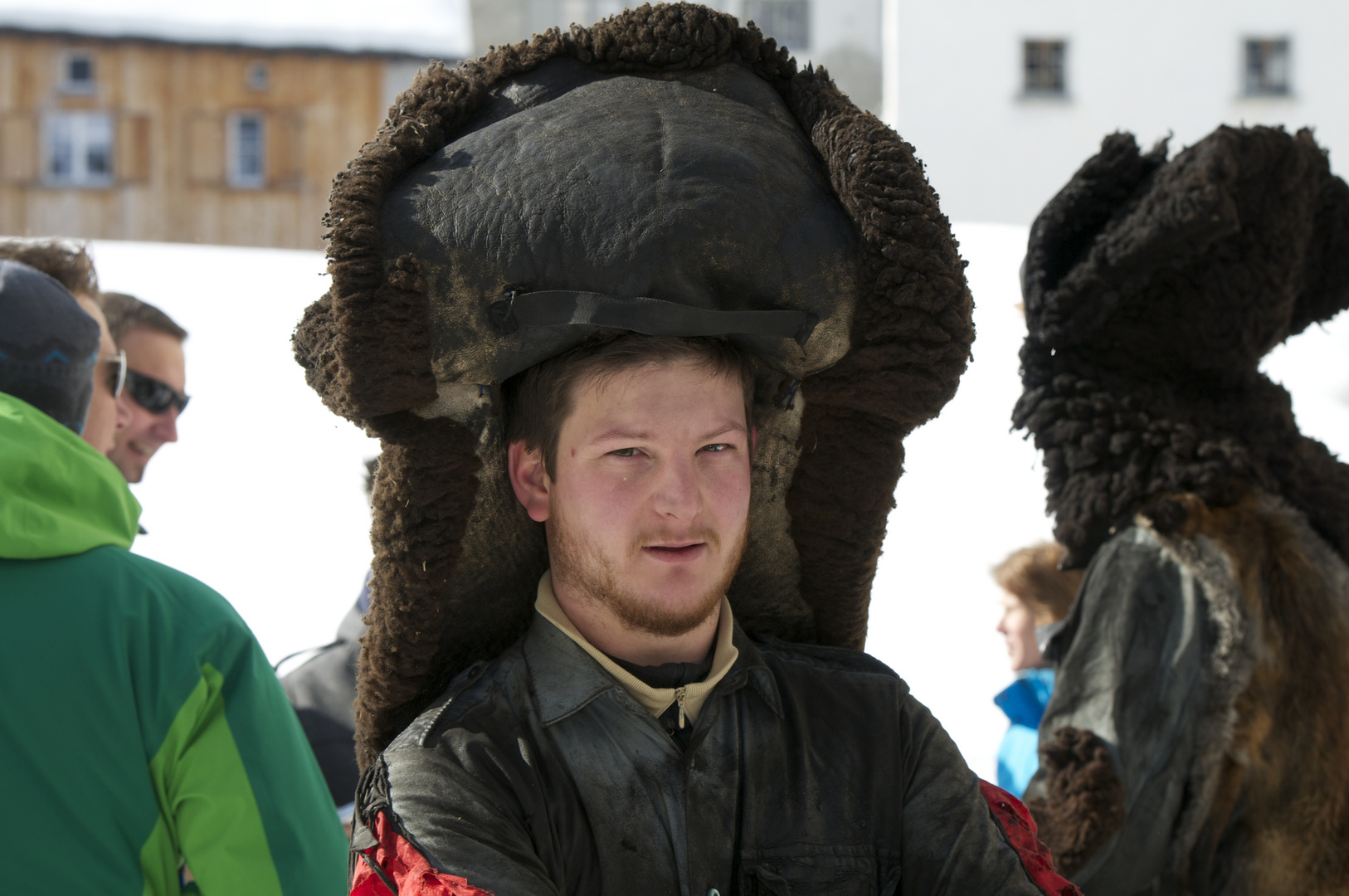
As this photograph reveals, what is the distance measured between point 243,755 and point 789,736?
2.31 ft

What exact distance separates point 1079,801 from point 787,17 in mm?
17109

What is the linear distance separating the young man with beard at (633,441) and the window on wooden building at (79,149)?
58.7 feet

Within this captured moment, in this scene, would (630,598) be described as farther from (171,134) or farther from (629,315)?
(171,134)

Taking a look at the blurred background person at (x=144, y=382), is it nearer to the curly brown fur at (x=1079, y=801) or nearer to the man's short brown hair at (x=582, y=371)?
the man's short brown hair at (x=582, y=371)

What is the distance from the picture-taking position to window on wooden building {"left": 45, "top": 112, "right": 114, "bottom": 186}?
1708 cm

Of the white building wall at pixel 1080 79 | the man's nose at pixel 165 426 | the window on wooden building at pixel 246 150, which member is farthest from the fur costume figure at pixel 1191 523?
the window on wooden building at pixel 246 150

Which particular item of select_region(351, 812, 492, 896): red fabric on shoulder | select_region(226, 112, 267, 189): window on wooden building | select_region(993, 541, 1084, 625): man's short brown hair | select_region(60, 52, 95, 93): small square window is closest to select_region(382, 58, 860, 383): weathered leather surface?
select_region(351, 812, 492, 896): red fabric on shoulder

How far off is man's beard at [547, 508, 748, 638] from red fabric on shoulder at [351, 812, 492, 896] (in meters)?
0.40

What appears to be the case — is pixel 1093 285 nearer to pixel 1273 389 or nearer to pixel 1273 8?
pixel 1273 389

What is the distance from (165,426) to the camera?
3.21 meters

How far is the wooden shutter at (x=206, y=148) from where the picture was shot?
55.7 ft

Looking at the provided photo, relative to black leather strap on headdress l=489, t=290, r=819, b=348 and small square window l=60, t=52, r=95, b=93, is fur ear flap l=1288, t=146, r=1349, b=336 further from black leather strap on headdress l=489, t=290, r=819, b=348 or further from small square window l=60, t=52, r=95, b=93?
small square window l=60, t=52, r=95, b=93

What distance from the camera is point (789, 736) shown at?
5.16 ft

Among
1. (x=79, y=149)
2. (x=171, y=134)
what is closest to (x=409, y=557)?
(x=171, y=134)
